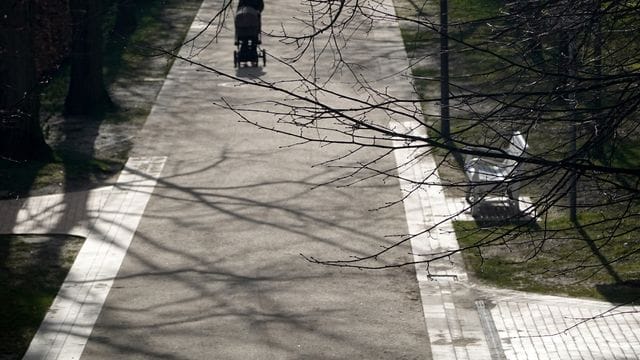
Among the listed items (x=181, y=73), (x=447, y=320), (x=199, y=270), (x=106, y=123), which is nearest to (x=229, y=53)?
(x=181, y=73)

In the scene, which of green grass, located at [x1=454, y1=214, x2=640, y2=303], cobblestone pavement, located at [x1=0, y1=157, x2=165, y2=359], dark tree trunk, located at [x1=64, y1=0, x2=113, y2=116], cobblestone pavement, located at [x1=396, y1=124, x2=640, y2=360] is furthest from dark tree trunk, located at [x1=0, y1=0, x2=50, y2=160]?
cobblestone pavement, located at [x1=396, y1=124, x2=640, y2=360]

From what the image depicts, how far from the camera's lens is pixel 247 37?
25016 mm

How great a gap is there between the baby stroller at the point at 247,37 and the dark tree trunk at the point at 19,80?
5913mm

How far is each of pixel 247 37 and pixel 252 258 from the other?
34.0 ft

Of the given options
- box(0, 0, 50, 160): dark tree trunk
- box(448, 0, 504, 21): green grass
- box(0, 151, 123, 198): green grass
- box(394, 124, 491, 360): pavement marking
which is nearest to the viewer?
box(394, 124, 491, 360): pavement marking

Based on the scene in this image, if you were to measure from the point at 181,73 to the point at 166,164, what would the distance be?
6190mm

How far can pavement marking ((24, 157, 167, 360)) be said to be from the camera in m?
12.8

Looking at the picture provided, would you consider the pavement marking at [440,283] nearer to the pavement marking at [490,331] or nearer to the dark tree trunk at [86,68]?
the pavement marking at [490,331]

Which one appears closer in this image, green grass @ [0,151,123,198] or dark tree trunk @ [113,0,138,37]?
green grass @ [0,151,123,198]

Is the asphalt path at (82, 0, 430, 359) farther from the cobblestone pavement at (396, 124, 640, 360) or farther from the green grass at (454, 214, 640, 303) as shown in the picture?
the green grass at (454, 214, 640, 303)

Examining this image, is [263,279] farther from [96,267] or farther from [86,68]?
[86,68]

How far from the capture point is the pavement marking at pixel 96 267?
12.8 meters

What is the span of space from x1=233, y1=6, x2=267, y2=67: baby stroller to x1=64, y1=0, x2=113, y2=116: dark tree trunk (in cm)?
325

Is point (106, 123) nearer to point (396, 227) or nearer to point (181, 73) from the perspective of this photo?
point (181, 73)
